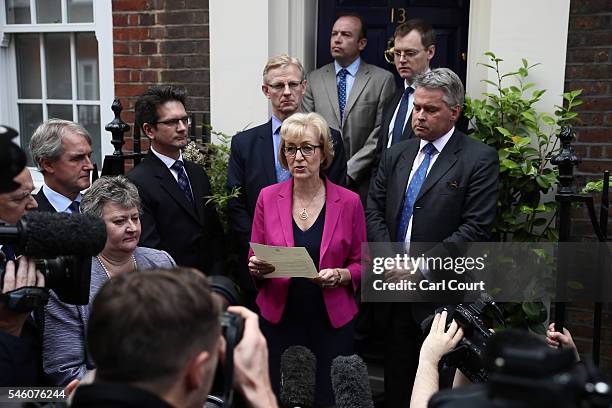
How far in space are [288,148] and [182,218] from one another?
29.4 inches

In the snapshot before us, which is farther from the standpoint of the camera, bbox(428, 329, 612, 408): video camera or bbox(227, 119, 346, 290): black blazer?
bbox(227, 119, 346, 290): black blazer

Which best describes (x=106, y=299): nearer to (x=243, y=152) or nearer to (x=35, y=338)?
(x=35, y=338)

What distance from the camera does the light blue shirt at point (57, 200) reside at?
3219mm

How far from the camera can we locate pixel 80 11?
5539 mm

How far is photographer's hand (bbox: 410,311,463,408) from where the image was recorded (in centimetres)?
205

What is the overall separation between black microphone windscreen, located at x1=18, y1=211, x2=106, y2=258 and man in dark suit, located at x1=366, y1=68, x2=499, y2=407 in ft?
Answer: 6.33

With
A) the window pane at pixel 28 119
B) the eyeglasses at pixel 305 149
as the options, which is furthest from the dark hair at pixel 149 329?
the window pane at pixel 28 119

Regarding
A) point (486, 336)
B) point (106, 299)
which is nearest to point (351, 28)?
point (486, 336)

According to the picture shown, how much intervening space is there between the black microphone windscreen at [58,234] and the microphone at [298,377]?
5.40 feet

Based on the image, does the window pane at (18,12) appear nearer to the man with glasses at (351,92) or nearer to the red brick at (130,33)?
the red brick at (130,33)

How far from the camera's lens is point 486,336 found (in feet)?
7.27

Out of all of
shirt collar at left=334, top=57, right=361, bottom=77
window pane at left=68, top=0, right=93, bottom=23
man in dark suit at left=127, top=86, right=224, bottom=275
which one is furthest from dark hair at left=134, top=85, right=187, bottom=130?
window pane at left=68, top=0, right=93, bottom=23

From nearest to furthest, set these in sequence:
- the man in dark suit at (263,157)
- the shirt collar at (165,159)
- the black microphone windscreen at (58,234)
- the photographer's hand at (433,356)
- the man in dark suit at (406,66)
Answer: the black microphone windscreen at (58,234)
the photographer's hand at (433,356)
the shirt collar at (165,159)
the man in dark suit at (263,157)
the man in dark suit at (406,66)

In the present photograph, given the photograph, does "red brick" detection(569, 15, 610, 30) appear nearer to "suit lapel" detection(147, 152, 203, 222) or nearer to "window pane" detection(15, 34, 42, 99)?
"suit lapel" detection(147, 152, 203, 222)
